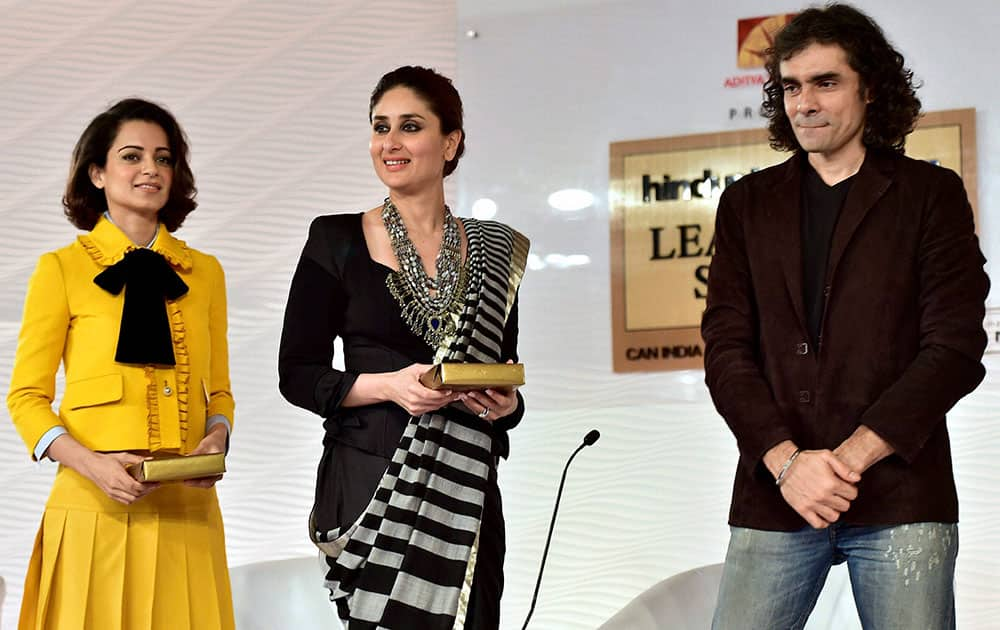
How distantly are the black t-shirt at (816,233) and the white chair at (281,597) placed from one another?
184 cm

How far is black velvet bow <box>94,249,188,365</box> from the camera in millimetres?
2711

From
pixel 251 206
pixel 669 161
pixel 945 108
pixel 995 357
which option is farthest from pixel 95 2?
pixel 995 357

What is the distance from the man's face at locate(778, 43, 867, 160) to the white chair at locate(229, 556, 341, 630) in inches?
75.8

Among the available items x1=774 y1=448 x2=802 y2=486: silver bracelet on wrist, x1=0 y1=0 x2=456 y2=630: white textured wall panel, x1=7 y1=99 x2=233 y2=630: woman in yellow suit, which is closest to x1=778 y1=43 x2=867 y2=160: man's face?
x1=774 y1=448 x2=802 y2=486: silver bracelet on wrist

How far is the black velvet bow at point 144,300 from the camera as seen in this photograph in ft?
8.89

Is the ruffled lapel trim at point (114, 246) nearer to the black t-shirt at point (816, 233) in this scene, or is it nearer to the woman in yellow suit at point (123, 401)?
the woman in yellow suit at point (123, 401)

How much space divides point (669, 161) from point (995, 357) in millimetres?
1152

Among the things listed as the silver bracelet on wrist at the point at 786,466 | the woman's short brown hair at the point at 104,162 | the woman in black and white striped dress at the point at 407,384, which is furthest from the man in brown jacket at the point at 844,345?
the woman's short brown hair at the point at 104,162

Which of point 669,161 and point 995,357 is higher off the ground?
point 669,161

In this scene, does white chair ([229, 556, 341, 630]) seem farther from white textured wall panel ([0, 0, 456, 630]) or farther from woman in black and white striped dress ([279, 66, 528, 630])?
woman in black and white striped dress ([279, 66, 528, 630])

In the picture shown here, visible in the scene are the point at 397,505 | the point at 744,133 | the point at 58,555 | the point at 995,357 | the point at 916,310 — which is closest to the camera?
the point at 916,310

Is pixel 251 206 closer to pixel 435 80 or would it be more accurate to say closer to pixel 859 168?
pixel 435 80

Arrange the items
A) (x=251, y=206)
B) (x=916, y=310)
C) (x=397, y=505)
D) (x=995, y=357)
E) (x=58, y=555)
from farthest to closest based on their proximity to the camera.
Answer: (x=251, y=206), (x=995, y=357), (x=58, y=555), (x=397, y=505), (x=916, y=310)

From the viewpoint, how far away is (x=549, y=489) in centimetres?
427
